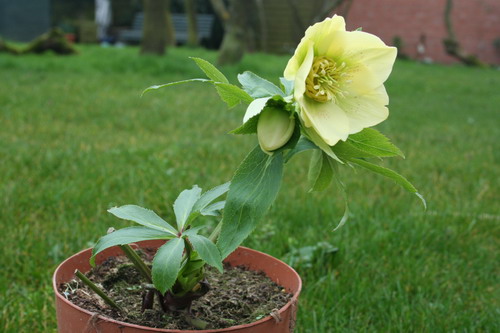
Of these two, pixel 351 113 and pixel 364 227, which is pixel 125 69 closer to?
pixel 364 227

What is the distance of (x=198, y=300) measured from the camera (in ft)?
3.53

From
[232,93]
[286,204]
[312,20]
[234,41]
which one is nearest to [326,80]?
[232,93]

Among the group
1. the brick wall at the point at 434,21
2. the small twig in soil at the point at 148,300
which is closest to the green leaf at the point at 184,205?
the small twig in soil at the point at 148,300

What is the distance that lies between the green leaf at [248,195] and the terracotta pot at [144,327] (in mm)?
133

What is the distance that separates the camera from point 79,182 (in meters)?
2.51

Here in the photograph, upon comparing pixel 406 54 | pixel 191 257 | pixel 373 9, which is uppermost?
pixel 191 257

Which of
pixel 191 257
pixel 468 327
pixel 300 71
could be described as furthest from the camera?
pixel 468 327

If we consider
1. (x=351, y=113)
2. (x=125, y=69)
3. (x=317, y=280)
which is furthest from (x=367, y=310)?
(x=125, y=69)

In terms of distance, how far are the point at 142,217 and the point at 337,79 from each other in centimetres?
40

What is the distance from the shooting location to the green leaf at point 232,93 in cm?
81

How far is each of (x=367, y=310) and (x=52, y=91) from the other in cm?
393

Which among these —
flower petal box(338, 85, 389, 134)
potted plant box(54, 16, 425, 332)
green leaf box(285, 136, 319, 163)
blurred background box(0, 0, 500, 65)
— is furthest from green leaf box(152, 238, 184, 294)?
blurred background box(0, 0, 500, 65)

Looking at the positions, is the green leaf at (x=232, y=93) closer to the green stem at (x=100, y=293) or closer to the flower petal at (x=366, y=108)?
the flower petal at (x=366, y=108)

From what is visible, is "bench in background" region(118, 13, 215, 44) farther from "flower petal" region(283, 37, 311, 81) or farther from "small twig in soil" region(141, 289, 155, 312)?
"flower petal" region(283, 37, 311, 81)
